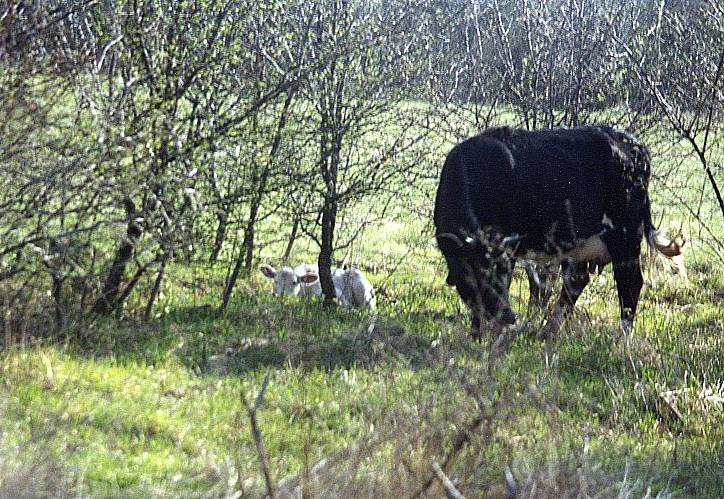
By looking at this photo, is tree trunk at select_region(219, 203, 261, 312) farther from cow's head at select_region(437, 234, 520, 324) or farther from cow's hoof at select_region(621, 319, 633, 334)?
cow's hoof at select_region(621, 319, 633, 334)

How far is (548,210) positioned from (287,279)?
2.90 m

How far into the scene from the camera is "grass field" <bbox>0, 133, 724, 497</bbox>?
414 cm

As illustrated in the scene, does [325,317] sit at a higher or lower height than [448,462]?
higher

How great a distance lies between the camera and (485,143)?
918cm

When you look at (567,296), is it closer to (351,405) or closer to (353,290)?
(353,290)

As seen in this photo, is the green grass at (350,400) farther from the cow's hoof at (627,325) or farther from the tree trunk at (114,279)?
the tree trunk at (114,279)

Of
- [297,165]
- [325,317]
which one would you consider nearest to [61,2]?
[297,165]

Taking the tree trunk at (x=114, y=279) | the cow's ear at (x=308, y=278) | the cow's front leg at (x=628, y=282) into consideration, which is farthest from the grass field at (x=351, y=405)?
the cow's ear at (x=308, y=278)

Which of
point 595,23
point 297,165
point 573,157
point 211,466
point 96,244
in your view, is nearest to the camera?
point 211,466

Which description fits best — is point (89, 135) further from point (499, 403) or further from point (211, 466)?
point (499, 403)

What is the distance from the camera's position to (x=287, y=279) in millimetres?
10648

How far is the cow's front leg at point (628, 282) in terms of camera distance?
9.77 metres

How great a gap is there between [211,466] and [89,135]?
302cm

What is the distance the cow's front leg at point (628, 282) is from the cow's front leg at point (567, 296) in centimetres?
31
